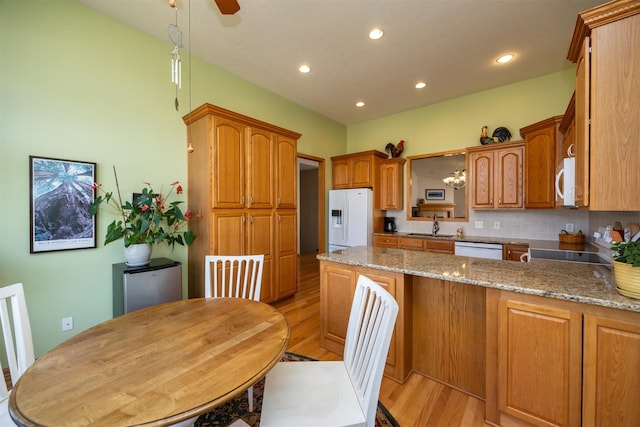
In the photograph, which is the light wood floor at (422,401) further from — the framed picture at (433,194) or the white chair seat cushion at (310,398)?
the framed picture at (433,194)

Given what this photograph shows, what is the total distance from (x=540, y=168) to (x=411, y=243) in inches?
73.0

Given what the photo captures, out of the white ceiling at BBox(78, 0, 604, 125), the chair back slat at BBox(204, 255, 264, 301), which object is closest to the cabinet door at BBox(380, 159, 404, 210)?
the white ceiling at BBox(78, 0, 604, 125)

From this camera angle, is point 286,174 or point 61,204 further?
point 286,174

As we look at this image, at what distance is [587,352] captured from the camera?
1.23m

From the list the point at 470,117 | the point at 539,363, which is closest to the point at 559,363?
the point at 539,363

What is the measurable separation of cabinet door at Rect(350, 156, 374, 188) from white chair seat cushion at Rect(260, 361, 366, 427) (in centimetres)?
364

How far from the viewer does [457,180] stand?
165 inches

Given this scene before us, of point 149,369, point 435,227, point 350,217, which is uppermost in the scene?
point 350,217

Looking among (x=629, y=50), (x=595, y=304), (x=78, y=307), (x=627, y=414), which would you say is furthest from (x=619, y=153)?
(x=78, y=307)

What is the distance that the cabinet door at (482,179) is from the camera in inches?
143

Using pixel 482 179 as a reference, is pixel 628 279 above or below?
below

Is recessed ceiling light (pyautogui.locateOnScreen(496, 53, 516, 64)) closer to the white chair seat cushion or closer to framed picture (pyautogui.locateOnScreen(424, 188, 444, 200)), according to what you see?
framed picture (pyautogui.locateOnScreen(424, 188, 444, 200))

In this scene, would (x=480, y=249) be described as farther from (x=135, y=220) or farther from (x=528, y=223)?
(x=135, y=220)

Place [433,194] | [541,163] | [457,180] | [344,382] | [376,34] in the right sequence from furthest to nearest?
[433,194], [457,180], [541,163], [376,34], [344,382]
